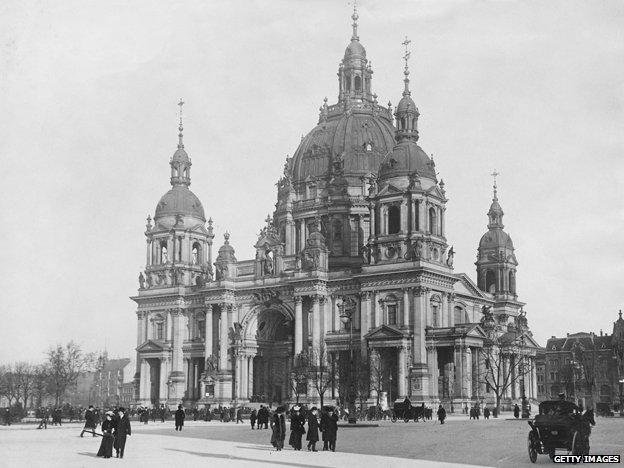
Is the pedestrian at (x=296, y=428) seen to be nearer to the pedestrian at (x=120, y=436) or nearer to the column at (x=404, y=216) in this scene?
the pedestrian at (x=120, y=436)

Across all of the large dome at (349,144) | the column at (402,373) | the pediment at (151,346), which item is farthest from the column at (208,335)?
the column at (402,373)

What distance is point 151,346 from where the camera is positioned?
96750 millimetres

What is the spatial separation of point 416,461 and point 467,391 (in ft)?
171

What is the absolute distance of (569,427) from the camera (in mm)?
27703

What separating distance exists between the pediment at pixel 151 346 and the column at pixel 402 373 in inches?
1127

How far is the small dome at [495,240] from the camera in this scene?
105375 mm

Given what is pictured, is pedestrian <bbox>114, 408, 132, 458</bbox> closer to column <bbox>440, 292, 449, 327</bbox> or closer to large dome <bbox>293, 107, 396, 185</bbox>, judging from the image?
column <bbox>440, 292, 449, 327</bbox>

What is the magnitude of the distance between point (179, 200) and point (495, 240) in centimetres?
3555

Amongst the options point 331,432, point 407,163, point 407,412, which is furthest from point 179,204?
point 331,432

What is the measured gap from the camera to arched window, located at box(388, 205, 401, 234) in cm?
8300

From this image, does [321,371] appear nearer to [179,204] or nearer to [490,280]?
[179,204]

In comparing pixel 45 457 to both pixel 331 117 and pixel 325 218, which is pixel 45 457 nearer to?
pixel 325 218

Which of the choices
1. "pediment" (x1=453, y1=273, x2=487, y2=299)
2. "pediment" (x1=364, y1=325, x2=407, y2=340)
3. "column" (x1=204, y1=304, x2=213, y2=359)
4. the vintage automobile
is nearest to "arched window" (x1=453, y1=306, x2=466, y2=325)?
"pediment" (x1=453, y1=273, x2=487, y2=299)

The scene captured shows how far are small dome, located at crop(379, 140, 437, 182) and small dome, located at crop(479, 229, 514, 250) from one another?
78.2ft
